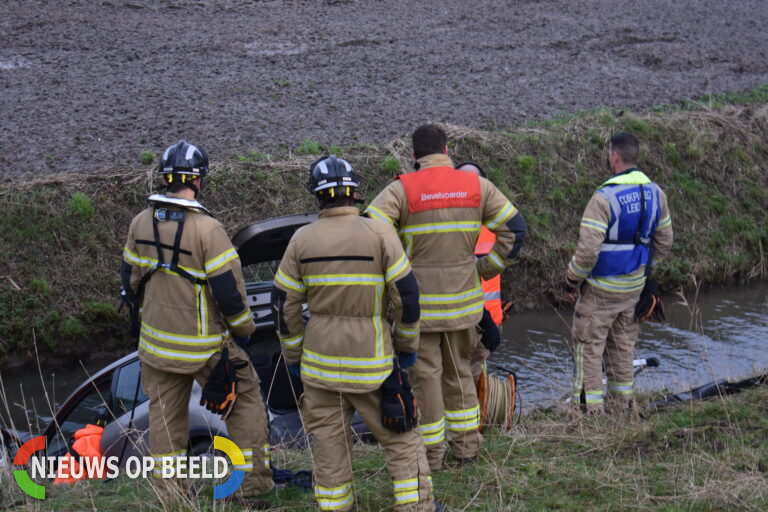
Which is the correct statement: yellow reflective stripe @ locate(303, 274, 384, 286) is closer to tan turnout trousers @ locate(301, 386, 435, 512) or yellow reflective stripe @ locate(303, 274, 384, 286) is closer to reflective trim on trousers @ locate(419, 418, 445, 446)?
tan turnout trousers @ locate(301, 386, 435, 512)

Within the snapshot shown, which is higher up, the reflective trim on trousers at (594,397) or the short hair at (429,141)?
the short hair at (429,141)

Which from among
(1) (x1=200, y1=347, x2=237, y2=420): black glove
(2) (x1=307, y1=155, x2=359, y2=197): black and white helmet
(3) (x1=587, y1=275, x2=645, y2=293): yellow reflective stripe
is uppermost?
(2) (x1=307, y1=155, x2=359, y2=197): black and white helmet

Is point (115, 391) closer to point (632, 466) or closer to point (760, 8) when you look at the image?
point (632, 466)

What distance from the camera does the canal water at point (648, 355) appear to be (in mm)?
7621

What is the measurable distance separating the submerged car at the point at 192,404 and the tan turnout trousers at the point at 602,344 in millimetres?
1725

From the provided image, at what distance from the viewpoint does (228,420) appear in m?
4.48

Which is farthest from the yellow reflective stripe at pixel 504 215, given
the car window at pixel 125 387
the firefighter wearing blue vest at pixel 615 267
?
the car window at pixel 125 387

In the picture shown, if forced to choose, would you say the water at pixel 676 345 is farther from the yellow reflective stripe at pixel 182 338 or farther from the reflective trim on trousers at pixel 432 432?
the yellow reflective stripe at pixel 182 338

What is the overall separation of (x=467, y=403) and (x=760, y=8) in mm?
20696

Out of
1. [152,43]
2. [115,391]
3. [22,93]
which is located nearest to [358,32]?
[152,43]

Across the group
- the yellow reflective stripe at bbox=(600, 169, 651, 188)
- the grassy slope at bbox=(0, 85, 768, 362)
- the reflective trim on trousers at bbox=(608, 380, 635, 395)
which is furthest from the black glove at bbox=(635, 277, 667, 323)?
the grassy slope at bbox=(0, 85, 768, 362)

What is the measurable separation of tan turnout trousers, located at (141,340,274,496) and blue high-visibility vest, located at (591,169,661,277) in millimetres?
2844

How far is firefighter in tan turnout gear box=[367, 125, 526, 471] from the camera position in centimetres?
468

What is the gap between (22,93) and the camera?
43.0ft
